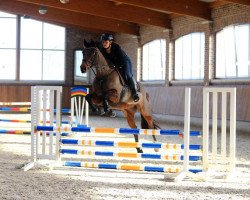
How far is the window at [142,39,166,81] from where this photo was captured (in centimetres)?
1866

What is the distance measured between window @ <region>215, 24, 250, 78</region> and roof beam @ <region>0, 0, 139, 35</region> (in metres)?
5.75

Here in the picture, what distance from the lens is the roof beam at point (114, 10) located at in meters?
16.9

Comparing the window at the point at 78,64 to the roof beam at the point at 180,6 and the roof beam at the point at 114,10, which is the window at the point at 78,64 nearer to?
the roof beam at the point at 114,10

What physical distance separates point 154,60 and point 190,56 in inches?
107

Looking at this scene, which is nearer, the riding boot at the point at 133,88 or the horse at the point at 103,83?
the horse at the point at 103,83

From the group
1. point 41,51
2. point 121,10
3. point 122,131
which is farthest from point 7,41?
point 122,131

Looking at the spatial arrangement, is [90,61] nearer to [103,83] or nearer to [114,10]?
[103,83]

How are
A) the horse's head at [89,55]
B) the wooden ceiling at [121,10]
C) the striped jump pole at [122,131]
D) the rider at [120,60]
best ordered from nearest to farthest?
the striped jump pole at [122,131] < the horse's head at [89,55] < the rider at [120,60] < the wooden ceiling at [121,10]

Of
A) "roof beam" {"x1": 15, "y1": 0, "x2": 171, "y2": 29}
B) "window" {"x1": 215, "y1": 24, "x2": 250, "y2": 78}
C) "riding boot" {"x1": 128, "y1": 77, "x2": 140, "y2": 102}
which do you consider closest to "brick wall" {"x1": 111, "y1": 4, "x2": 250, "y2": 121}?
"window" {"x1": 215, "y1": 24, "x2": 250, "y2": 78}

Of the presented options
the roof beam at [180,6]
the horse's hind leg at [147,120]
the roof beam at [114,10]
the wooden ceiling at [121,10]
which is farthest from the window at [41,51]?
the horse's hind leg at [147,120]

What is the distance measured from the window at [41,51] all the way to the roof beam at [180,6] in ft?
28.1

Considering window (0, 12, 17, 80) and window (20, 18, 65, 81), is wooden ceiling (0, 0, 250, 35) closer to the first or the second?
window (20, 18, 65, 81)

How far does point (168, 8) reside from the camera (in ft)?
48.6

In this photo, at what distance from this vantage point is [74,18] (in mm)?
20141
